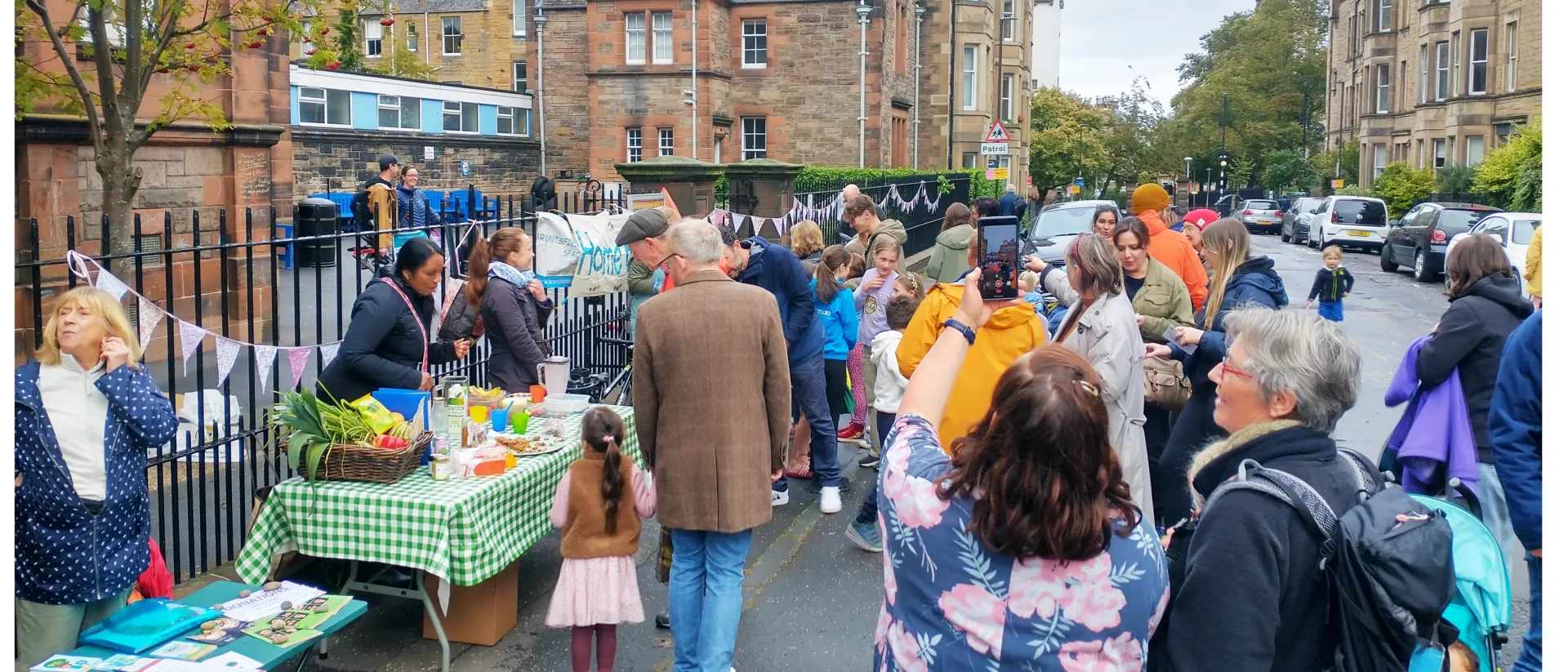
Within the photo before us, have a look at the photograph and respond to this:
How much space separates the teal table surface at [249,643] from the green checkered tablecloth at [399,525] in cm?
38

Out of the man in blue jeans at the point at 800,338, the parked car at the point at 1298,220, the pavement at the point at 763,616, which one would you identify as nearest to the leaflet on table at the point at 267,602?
the pavement at the point at 763,616

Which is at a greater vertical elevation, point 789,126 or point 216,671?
point 789,126

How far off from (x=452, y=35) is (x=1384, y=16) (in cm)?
4566

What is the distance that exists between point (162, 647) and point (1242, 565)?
3440 mm

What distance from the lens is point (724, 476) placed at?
4688 millimetres

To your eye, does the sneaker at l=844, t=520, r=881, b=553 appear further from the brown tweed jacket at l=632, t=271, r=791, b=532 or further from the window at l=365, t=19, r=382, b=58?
the window at l=365, t=19, r=382, b=58

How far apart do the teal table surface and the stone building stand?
4243 centimetres

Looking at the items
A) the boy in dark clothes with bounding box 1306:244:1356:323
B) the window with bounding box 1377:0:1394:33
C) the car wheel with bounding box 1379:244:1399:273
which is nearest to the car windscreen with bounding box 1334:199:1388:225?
the car wheel with bounding box 1379:244:1399:273

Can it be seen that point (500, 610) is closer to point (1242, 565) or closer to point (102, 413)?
point (102, 413)

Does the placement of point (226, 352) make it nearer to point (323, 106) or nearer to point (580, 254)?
point (580, 254)

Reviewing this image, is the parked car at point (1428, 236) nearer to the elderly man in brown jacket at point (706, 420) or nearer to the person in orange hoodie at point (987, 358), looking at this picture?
the person in orange hoodie at point (987, 358)

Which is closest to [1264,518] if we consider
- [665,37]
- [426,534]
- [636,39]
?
[426,534]

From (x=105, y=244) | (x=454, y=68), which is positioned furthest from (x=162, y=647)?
(x=454, y=68)

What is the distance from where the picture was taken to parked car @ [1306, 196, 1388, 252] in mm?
35156
